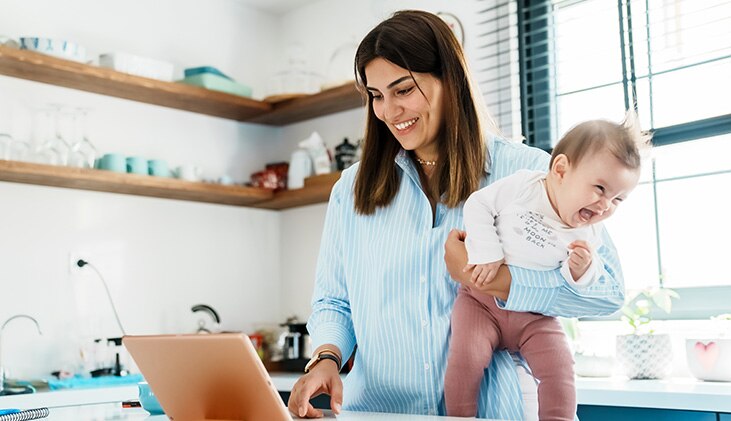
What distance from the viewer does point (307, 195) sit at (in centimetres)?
393

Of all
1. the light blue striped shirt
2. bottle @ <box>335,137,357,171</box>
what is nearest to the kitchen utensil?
bottle @ <box>335,137,357,171</box>

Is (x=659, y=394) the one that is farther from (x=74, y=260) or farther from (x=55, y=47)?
(x=55, y=47)

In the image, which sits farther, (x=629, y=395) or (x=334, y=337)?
(x=629, y=395)

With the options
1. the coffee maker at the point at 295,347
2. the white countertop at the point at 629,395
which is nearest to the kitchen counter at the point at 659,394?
the white countertop at the point at 629,395

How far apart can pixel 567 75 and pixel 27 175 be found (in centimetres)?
218

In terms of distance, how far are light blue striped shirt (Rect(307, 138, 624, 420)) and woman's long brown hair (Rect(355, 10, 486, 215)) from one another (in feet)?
0.12

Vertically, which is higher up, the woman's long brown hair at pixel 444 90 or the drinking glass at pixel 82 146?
the drinking glass at pixel 82 146

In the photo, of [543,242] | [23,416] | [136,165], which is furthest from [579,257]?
[136,165]

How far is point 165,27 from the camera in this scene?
4.05 metres

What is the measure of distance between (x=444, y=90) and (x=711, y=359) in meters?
1.48

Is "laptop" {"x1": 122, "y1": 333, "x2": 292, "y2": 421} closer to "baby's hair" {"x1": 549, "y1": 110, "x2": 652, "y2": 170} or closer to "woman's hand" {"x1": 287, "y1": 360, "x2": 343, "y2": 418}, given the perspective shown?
"woman's hand" {"x1": 287, "y1": 360, "x2": 343, "y2": 418}

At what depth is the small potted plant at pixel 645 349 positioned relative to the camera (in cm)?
277

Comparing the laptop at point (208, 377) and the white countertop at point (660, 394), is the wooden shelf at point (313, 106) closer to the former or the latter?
the white countertop at point (660, 394)

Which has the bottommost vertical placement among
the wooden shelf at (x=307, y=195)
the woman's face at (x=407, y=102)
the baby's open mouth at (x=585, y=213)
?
the baby's open mouth at (x=585, y=213)
